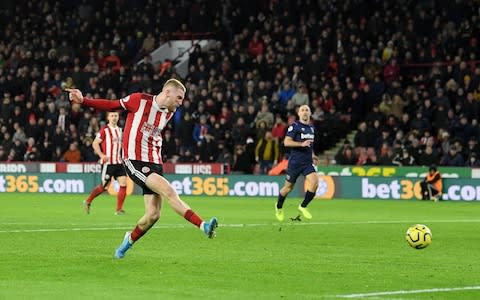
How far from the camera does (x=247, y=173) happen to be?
35531mm

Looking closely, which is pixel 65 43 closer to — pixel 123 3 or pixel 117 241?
pixel 123 3

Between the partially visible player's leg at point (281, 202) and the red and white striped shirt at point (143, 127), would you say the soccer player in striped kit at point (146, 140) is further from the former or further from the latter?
the partially visible player's leg at point (281, 202)

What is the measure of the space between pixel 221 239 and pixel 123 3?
31.8 metres

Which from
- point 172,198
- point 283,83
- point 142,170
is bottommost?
point 172,198

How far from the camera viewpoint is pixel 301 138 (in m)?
22.8

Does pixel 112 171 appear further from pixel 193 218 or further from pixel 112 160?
pixel 193 218

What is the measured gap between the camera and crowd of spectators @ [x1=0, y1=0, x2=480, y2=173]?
112 feet

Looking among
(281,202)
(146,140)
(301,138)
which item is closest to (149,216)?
(146,140)

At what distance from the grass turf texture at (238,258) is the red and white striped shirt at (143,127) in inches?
51.8

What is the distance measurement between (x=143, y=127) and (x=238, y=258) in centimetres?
200

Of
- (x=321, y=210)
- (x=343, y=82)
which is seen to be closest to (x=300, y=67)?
(x=343, y=82)

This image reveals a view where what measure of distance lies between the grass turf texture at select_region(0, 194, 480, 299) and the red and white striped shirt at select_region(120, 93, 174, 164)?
1.32 m

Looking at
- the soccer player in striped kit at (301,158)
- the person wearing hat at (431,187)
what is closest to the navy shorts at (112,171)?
the soccer player in striped kit at (301,158)

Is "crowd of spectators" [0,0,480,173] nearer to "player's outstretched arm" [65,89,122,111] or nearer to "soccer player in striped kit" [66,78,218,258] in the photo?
"soccer player in striped kit" [66,78,218,258]
